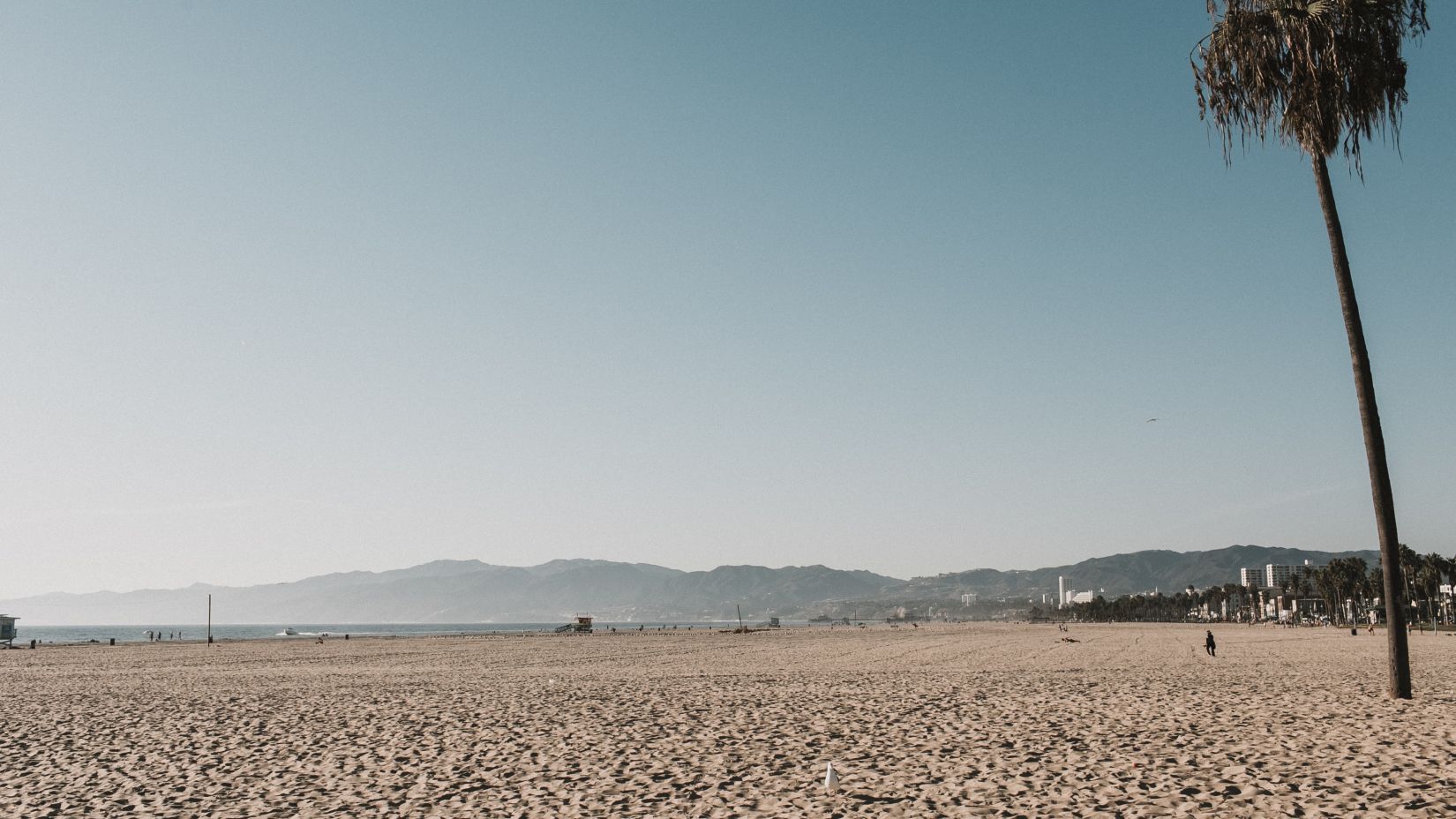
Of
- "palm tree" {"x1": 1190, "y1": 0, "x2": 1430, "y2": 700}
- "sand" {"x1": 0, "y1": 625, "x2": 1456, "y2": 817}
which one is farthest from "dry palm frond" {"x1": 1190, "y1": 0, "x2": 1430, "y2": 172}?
"sand" {"x1": 0, "y1": 625, "x2": 1456, "y2": 817}

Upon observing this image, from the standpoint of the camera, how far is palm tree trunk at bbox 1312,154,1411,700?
17.2 m

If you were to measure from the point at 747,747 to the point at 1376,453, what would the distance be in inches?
516

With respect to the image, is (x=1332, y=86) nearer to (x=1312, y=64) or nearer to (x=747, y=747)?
(x=1312, y=64)

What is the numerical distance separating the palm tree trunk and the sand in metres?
1.10

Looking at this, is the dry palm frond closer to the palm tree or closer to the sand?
the palm tree

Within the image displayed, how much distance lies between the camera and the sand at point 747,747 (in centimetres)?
990

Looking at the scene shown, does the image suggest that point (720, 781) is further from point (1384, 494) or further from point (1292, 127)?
point (1292, 127)

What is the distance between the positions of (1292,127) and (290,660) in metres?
43.0

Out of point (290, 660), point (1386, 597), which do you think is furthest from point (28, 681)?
point (1386, 597)

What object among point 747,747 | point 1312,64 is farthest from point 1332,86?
point 747,747

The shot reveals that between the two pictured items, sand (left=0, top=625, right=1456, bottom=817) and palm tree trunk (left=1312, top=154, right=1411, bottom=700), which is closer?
sand (left=0, top=625, right=1456, bottom=817)

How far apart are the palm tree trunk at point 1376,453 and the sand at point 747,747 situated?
3.62 feet

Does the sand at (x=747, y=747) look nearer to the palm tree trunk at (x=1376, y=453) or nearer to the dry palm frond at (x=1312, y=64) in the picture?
the palm tree trunk at (x=1376, y=453)

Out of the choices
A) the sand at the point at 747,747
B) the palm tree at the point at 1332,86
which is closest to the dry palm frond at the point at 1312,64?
the palm tree at the point at 1332,86
